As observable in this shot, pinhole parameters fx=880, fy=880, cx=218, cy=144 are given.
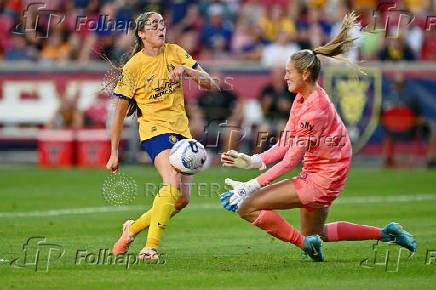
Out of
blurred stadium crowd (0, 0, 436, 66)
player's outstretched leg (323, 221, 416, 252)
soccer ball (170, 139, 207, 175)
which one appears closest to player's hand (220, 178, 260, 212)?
soccer ball (170, 139, 207, 175)

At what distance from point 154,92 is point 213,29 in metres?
14.0

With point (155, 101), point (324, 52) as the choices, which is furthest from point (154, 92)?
point (324, 52)

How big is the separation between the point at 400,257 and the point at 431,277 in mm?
1250

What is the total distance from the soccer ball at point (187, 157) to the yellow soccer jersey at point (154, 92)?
16.2 inches

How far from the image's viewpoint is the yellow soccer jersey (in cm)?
901

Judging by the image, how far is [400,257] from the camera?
29.3 feet

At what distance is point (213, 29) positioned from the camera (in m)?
22.9

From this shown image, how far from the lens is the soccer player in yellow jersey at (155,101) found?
8.92 meters

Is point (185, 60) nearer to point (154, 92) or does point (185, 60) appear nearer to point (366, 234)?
point (154, 92)

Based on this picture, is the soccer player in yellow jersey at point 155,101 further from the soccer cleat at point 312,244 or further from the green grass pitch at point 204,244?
the soccer cleat at point 312,244

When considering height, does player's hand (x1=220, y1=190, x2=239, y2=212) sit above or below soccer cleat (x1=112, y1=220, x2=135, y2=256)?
above

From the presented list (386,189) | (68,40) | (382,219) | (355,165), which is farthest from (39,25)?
(382,219)

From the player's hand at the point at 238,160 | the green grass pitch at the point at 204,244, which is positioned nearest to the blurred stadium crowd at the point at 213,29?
the green grass pitch at the point at 204,244

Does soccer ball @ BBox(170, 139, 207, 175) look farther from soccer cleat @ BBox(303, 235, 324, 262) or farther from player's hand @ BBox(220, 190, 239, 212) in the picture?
soccer cleat @ BBox(303, 235, 324, 262)
